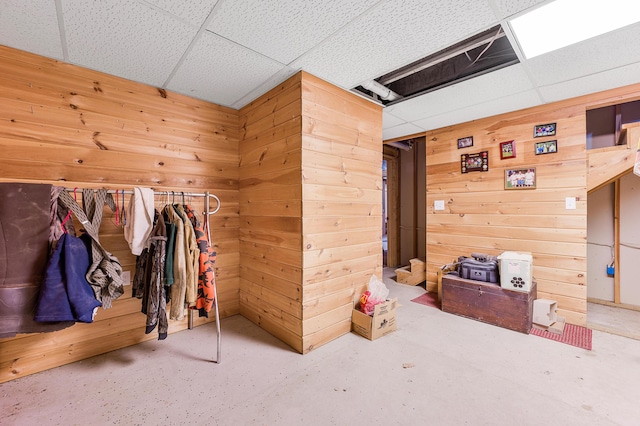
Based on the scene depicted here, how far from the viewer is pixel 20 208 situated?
163 centimetres

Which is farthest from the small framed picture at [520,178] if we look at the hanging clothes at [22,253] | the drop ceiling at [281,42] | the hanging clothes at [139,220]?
the hanging clothes at [22,253]

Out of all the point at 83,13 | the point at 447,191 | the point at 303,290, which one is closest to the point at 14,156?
the point at 83,13

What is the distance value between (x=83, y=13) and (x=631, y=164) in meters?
4.55

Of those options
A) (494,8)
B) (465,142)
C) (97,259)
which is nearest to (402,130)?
(465,142)

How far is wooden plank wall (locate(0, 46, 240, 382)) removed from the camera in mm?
1960

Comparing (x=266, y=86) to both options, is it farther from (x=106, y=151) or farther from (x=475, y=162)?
(x=475, y=162)

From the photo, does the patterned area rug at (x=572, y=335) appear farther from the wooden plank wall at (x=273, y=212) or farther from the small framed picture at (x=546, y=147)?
the wooden plank wall at (x=273, y=212)

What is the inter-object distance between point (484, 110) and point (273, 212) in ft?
9.00

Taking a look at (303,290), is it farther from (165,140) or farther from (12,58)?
(12,58)

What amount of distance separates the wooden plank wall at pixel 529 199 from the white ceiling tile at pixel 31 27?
4010 millimetres

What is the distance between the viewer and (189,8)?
1518 mm

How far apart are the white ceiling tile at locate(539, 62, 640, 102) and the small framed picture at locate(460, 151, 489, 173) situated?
0.83 m

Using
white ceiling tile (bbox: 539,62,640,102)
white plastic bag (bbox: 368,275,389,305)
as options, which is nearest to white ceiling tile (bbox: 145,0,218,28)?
white plastic bag (bbox: 368,275,389,305)

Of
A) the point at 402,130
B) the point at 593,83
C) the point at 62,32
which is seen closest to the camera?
the point at 62,32
